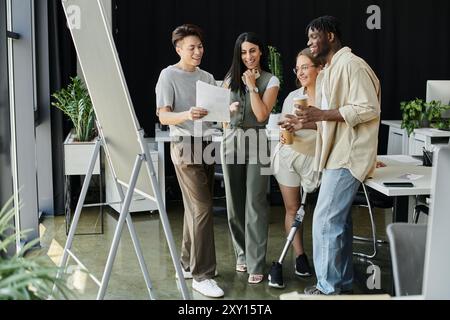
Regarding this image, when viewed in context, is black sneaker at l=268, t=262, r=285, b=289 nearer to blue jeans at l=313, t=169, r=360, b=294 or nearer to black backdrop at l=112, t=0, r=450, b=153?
blue jeans at l=313, t=169, r=360, b=294

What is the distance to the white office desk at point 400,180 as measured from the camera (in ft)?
11.2

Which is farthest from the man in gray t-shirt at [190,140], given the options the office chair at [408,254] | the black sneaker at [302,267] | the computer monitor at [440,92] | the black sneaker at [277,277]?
the computer monitor at [440,92]

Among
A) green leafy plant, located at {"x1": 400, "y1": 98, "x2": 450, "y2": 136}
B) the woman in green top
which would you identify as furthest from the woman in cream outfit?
green leafy plant, located at {"x1": 400, "y1": 98, "x2": 450, "y2": 136}

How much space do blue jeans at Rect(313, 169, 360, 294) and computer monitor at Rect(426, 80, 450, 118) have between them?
3.78 metres

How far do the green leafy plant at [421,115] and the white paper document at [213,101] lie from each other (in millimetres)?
3650

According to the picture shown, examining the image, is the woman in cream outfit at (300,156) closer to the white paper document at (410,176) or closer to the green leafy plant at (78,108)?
the white paper document at (410,176)

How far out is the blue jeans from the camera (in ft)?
11.1

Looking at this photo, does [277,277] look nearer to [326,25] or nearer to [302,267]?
[302,267]

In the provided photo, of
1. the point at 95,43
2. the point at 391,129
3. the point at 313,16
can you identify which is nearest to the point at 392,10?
the point at 313,16

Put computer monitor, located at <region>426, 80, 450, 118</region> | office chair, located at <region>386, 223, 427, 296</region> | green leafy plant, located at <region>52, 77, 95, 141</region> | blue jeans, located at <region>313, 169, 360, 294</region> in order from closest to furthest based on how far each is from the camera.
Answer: office chair, located at <region>386, 223, 427, 296</region> < blue jeans, located at <region>313, 169, 360, 294</region> < green leafy plant, located at <region>52, 77, 95, 141</region> < computer monitor, located at <region>426, 80, 450, 118</region>

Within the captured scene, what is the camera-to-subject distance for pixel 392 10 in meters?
8.03

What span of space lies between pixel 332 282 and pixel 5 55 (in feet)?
7.63

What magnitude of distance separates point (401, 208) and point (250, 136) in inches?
39.7
